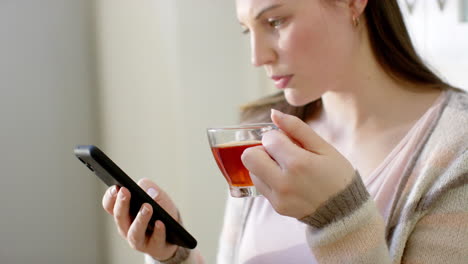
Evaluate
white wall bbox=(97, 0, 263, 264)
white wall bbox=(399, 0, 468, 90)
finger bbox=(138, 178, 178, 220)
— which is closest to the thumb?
finger bbox=(138, 178, 178, 220)

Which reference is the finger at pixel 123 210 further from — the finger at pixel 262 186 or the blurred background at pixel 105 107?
the blurred background at pixel 105 107

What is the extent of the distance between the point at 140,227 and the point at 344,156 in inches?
15.1

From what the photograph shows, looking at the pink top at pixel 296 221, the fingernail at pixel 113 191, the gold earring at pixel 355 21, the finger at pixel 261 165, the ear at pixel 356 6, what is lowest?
the pink top at pixel 296 221

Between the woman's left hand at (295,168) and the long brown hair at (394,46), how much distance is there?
491 millimetres

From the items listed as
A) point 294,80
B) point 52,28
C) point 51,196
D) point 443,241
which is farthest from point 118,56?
point 443,241

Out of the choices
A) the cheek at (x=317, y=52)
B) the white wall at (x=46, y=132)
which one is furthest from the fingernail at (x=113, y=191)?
the white wall at (x=46, y=132)

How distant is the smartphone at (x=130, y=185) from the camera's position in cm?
87

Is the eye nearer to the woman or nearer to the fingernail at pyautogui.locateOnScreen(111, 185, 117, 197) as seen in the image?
the woman

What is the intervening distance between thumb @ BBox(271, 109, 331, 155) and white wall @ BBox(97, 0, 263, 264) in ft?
3.98

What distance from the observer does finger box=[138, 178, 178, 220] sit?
108cm

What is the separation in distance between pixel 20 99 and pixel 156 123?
467mm

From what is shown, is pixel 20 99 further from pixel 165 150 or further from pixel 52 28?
pixel 165 150

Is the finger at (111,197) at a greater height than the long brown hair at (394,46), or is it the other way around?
the long brown hair at (394,46)

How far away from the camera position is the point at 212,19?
6.79ft
